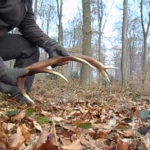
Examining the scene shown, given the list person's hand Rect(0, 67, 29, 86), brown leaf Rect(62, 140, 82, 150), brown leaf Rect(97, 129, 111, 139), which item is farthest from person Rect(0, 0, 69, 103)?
brown leaf Rect(62, 140, 82, 150)

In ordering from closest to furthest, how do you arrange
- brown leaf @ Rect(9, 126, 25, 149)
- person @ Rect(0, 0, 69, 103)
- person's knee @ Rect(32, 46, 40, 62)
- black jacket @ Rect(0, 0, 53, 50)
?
brown leaf @ Rect(9, 126, 25, 149) < black jacket @ Rect(0, 0, 53, 50) < person @ Rect(0, 0, 69, 103) < person's knee @ Rect(32, 46, 40, 62)

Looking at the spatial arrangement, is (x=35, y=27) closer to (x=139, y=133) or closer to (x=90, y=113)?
(x=90, y=113)

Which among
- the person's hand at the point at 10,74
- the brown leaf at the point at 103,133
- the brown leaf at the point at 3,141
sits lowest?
the brown leaf at the point at 103,133

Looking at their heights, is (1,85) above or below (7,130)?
above

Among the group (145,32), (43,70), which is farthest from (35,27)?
(145,32)

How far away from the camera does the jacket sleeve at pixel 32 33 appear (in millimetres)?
4335

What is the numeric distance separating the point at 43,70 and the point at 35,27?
1423mm

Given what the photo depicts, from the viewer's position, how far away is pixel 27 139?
236 centimetres

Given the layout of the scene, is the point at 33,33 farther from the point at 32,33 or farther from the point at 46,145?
the point at 46,145

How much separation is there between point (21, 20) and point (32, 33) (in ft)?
1.26

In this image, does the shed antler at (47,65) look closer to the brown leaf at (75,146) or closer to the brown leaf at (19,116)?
the brown leaf at (19,116)

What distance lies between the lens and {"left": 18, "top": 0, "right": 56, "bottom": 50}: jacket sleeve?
4335 millimetres

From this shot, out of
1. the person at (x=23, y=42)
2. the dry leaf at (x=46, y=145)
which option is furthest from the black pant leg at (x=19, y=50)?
the dry leaf at (x=46, y=145)

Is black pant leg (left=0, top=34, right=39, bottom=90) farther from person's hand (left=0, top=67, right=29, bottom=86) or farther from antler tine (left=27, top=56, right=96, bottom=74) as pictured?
person's hand (left=0, top=67, right=29, bottom=86)
